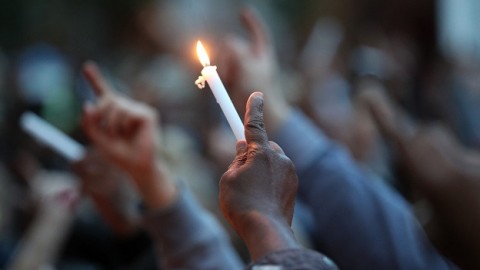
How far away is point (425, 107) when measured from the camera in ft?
18.8

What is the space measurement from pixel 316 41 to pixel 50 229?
3903 millimetres

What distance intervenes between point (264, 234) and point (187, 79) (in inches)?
273

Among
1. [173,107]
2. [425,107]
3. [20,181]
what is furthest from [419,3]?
[20,181]

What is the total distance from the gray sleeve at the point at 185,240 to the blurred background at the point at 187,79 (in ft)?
2.11

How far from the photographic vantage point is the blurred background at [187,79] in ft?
14.2

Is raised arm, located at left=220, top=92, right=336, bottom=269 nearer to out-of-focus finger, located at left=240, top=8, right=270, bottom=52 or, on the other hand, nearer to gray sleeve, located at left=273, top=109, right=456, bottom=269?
gray sleeve, located at left=273, top=109, right=456, bottom=269

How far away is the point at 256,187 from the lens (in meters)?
1.82

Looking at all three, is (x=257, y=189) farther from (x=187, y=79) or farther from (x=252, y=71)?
(x=187, y=79)

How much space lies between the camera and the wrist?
172 cm

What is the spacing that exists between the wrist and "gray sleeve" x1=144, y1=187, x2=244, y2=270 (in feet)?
4.13

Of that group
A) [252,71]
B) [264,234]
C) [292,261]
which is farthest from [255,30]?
[292,261]

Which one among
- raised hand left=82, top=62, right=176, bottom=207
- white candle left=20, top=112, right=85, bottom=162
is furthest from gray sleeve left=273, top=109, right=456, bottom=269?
white candle left=20, top=112, right=85, bottom=162

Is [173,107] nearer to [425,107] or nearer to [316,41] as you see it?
[316,41]

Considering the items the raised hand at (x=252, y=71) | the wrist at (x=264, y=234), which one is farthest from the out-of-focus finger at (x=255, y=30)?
the wrist at (x=264, y=234)
